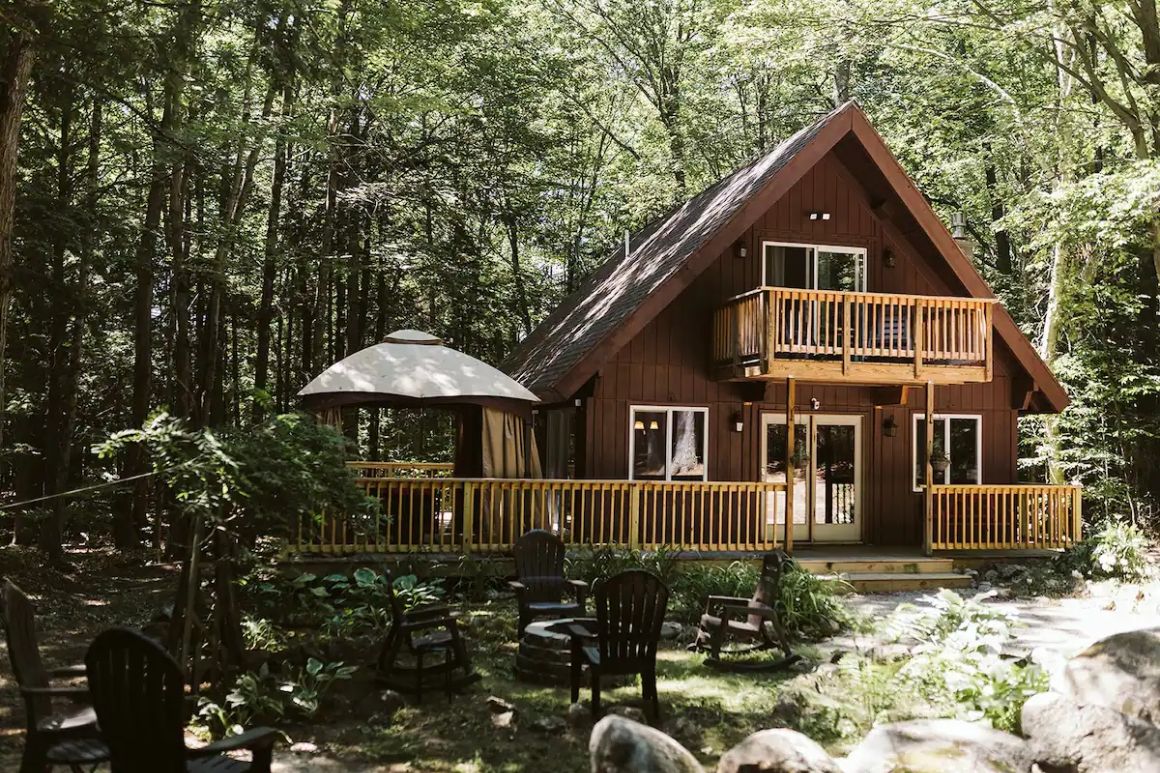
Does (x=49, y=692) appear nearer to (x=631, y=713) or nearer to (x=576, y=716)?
(x=576, y=716)

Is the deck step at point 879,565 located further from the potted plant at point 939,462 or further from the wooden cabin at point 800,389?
the potted plant at point 939,462

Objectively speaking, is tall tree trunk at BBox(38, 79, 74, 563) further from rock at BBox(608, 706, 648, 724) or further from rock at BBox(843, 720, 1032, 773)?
rock at BBox(843, 720, 1032, 773)

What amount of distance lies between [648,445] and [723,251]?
3.16 m

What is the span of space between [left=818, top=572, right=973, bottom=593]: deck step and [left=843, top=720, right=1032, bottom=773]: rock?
22.9 feet

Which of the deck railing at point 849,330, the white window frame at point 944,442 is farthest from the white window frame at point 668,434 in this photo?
the white window frame at point 944,442

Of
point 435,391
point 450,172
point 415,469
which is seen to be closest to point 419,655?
point 435,391

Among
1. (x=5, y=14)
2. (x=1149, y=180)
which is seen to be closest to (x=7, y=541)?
(x=5, y=14)

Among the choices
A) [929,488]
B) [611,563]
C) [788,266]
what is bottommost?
[611,563]

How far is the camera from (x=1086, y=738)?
5188 mm

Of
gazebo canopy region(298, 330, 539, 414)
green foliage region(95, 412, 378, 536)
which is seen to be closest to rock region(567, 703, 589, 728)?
green foliage region(95, 412, 378, 536)

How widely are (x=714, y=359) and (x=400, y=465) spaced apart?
562cm

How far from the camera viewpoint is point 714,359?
47.5ft

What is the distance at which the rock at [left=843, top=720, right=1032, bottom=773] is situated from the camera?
5.07m

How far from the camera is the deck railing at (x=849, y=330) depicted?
42.8 feet
